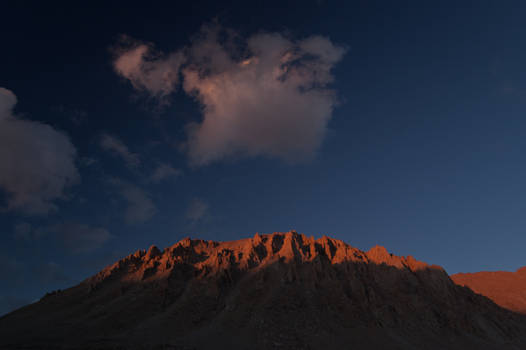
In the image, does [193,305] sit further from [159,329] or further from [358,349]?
[358,349]

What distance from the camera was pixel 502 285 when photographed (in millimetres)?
99375

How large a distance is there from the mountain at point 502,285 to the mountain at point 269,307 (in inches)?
852

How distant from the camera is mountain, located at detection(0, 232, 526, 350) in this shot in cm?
4781

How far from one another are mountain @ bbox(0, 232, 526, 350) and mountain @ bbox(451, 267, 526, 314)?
21.6 metres

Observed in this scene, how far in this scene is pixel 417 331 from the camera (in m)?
51.1

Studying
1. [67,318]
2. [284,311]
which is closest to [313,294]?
[284,311]

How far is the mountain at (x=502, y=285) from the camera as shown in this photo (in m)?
84.8

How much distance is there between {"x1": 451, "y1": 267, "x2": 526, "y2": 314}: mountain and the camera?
8475 cm

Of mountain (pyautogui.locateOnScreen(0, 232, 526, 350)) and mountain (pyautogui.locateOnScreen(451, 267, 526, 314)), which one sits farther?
mountain (pyautogui.locateOnScreen(451, 267, 526, 314))

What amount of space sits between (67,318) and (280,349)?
4112cm

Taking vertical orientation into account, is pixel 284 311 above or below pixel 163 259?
below

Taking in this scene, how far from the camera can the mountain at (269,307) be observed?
47812mm

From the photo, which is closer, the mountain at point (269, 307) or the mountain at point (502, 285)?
the mountain at point (269, 307)

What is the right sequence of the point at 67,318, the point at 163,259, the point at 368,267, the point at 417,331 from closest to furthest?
the point at 417,331 < the point at 67,318 < the point at 368,267 < the point at 163,259
